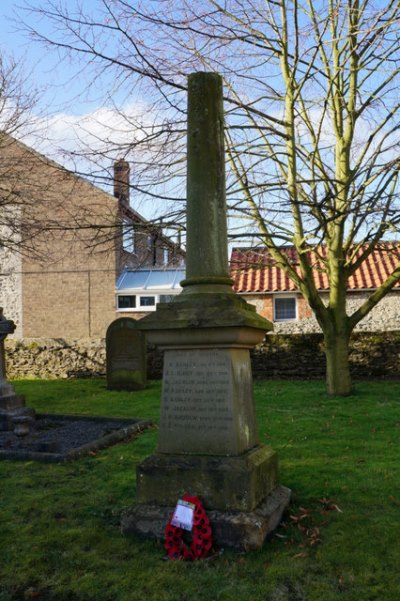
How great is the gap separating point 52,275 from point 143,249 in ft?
40.4

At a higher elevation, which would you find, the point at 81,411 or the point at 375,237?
the point at 375,237

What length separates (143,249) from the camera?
1355 centimetres

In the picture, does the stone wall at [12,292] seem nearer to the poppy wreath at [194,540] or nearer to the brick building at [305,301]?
the brick building at [305,301]

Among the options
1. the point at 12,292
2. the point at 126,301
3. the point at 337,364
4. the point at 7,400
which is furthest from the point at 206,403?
the point at 12,292

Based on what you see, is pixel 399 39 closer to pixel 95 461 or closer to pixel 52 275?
pixel 95 461

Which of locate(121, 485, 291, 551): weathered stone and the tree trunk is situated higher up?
the tree trunk

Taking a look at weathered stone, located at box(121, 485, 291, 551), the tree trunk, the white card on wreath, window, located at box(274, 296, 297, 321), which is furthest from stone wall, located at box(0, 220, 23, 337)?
the white card on wreath

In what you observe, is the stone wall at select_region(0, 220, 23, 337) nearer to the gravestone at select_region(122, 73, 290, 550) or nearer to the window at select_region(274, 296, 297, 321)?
the window at select_region(274, 296, 297, 321)

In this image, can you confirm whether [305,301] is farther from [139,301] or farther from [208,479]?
[208,479]

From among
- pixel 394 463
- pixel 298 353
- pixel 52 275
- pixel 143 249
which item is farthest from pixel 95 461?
pixel 52 275

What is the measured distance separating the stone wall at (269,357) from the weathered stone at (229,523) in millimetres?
11690

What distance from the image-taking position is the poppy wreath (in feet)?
13.3

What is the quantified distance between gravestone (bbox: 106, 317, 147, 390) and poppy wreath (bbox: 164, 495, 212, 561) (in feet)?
33.6

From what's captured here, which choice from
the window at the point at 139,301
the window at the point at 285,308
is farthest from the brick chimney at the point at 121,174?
the window at the point at 139,301
